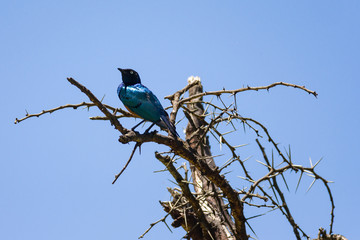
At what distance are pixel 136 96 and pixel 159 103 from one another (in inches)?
12.5

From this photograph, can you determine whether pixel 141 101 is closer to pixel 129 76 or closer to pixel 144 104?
pixel 144 104

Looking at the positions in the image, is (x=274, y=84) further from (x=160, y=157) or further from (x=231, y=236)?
(x=231, y=236)

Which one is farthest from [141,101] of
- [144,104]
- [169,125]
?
[169,125]

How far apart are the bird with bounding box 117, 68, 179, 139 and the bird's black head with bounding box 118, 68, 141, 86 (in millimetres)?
227

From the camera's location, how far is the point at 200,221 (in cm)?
582

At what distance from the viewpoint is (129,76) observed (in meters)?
6.68

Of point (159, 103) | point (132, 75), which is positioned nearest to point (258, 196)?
point (159, 103)

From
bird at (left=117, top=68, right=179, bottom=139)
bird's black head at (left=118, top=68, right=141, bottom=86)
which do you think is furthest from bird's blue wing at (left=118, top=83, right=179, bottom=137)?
bird's black head at (left=118, top=68, right=141, bottom=86)

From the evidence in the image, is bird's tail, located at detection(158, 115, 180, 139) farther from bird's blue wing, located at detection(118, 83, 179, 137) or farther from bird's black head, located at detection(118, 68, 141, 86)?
bird's black head, located at detection(118, 68, 141, 86)

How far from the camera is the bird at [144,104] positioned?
5.48 m

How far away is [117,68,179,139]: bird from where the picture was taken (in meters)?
5.48

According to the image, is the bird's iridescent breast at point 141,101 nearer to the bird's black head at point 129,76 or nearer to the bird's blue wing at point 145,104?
the bird's blue wing at point 145,104

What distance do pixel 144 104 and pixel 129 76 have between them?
113 cm

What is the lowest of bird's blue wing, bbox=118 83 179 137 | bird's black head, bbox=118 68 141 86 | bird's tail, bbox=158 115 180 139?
bird's tail, bbox=158 115 180 139
